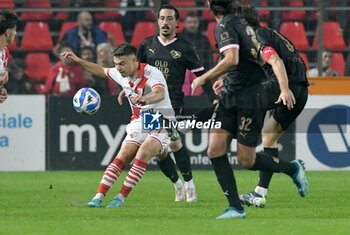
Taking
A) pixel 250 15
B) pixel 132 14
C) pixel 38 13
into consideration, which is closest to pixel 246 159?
pixel 250 15

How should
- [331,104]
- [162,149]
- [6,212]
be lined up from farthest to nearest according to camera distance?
1. [331,104]
2. [162,149]
3. [6,212]

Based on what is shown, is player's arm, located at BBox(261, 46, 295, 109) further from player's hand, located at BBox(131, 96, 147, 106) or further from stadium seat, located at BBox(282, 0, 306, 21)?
stadium seat, located at BBox(282, 0, 306, 21)

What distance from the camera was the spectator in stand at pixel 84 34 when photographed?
15.5m

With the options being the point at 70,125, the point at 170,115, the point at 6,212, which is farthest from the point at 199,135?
the point at 6,212

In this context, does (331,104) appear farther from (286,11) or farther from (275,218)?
(275,218)

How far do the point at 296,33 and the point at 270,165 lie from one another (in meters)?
5.77

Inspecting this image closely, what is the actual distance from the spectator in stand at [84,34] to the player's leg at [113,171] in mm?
5560

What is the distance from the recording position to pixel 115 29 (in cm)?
1541

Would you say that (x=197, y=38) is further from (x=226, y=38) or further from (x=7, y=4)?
(x=226, y=38)

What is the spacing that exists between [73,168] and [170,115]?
5101 millimetres

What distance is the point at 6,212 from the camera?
9422mm

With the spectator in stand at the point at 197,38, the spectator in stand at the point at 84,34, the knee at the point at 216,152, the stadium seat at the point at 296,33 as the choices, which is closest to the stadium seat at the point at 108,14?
the spectator in stand at the point at 84,34

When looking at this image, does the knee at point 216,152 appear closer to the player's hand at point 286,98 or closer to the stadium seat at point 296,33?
the player's hand at point 286,98

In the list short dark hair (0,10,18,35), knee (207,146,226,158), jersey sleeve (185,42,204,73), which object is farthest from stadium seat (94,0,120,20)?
knee (207,146,226,158)
